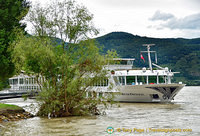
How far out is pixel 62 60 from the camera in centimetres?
1878

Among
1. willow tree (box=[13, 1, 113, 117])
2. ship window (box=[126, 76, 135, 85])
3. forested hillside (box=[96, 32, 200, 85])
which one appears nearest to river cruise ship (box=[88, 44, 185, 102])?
ship window (box=[126, 76, 135, 85])

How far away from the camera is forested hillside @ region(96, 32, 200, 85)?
456 feet

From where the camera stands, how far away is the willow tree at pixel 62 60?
18688 mm

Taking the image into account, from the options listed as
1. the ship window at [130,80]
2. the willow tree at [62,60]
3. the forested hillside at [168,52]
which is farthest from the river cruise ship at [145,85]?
the forested hillside at [168,52]

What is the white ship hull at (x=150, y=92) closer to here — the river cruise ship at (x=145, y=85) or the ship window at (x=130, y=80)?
the river cruise ship at (x=145, y=85)

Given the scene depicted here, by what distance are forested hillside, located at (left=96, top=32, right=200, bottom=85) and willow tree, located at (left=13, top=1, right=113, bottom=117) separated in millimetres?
105455

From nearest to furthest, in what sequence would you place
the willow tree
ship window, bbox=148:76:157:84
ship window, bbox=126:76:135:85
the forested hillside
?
the willow tree < ship window, bbox=148:76:157:84 < ship window, bbox=126:76:135:85 < the forested hillside

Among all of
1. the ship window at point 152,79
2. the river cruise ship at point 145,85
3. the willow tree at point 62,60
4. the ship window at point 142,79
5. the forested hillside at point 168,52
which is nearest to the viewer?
the willow tree at point 62,60

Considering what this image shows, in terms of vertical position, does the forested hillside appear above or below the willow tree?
above

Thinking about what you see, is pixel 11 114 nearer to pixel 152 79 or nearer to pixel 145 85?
pixel 145 85

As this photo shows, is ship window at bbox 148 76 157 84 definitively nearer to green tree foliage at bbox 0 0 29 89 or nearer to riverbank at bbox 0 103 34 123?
riverbank at bbox 0 103 34 123

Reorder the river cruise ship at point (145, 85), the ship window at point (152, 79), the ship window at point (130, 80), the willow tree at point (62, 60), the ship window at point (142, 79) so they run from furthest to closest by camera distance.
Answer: the ship window at point (130, 80)
the ship window at point (142, 79)
the ship window at point (152, 79)
the river cruise ship at point (145, 85)
the willow tree at point (62, 60)

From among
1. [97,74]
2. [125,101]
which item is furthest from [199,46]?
[97,74]

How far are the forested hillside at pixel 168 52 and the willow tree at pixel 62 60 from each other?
105455mm
